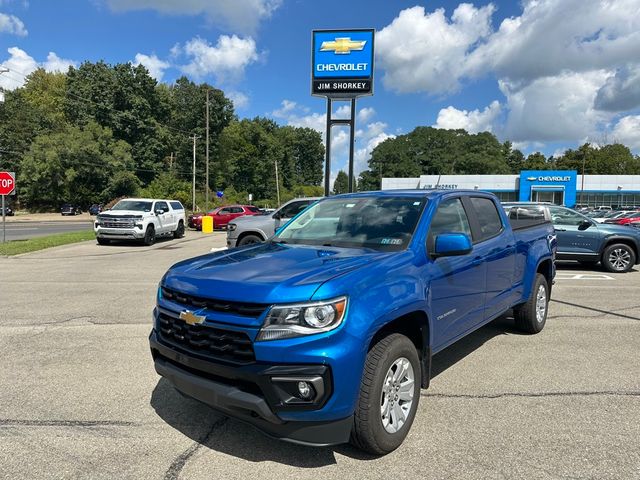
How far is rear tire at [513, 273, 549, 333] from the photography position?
5.73m

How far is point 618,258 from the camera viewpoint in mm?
11906

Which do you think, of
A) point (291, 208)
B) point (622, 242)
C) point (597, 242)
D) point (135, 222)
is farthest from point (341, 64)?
point (622, 242)

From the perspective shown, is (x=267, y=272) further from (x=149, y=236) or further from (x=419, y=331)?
(x=149, y=236)

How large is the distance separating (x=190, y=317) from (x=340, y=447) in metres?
1.38

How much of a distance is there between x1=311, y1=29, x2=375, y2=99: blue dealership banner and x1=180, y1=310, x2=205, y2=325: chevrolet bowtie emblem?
18108 millimetres

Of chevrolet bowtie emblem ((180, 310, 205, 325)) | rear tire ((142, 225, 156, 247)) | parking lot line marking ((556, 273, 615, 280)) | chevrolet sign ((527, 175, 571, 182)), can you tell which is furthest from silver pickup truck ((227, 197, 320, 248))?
chevrolet sign ((527, 175, 571, 182))

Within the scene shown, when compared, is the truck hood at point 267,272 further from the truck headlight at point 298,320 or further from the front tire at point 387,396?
the front tire at point 387,396

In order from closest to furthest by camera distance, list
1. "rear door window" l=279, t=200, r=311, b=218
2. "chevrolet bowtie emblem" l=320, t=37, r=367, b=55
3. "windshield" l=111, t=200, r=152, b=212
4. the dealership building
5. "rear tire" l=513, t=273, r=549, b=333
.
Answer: "rear tire" l=513, t=273, r=549, b=333 → "rear door window" l=279, t=200, r=311, b=218 → "windshield" l=111, t=200, r=152, b=212 → "chevrolet bowtie emblem" l=320, t=37, r=367, b=55 → the dealership building

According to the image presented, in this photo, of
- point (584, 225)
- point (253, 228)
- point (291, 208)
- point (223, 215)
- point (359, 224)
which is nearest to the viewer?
point (359, 224)

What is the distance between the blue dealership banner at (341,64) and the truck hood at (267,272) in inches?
679

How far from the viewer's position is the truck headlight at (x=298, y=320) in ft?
8.68

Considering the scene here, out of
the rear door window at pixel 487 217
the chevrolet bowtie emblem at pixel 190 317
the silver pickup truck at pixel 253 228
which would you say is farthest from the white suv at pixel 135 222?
the chevrolet bowtie emblem at pixel 190 317

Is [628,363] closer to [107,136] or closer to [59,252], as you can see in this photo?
[59,252]

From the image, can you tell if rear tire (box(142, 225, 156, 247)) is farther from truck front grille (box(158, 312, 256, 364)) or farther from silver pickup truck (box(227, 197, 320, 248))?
truck front grille (box(158, 312, 256, 364))
